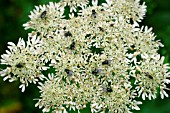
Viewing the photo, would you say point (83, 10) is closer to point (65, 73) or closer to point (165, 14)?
point (65, 73)

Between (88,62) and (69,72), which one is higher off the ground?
(88,62)

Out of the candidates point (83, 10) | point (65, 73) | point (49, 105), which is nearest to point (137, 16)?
point (83, 10)

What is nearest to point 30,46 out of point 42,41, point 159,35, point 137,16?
point 42,41

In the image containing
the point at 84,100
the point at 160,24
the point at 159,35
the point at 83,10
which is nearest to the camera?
the point at 84,100

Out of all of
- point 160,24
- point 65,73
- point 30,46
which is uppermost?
point 160,24

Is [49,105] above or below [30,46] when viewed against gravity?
below

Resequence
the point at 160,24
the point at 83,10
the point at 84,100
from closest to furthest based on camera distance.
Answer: the point at 84,100, the point at 83,10, the point at 160,24

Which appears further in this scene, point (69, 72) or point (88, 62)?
point (88, 62)

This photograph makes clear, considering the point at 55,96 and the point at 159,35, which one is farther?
the point at 159,35
